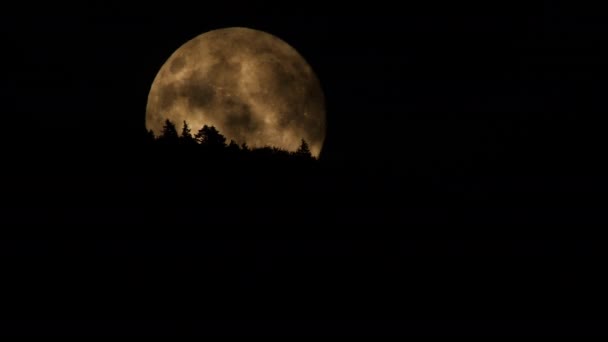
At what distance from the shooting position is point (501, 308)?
564 inches

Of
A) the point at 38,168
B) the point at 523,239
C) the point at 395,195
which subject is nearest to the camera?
the point at 523,239

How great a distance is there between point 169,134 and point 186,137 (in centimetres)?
126

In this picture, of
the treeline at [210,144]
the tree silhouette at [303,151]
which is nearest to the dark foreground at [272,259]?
the treeline at [210,144]

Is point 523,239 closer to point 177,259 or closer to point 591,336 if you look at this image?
point 591,336

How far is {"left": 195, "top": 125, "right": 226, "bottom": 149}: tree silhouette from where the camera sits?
25.8m

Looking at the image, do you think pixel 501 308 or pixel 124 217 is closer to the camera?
pixel 501 308

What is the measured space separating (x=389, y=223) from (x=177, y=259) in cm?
844

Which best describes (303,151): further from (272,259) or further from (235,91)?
(272,259)

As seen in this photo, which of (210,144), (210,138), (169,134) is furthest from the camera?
(169,134)

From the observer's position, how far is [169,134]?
88.6ft

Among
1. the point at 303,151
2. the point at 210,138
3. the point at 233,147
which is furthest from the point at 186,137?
the point at 303,151

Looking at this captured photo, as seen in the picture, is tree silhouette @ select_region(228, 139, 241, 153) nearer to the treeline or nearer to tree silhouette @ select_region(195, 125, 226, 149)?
the treeline

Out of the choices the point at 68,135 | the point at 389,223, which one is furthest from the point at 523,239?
the point at 68,135

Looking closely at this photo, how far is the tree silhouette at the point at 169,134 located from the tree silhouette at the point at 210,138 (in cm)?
116
